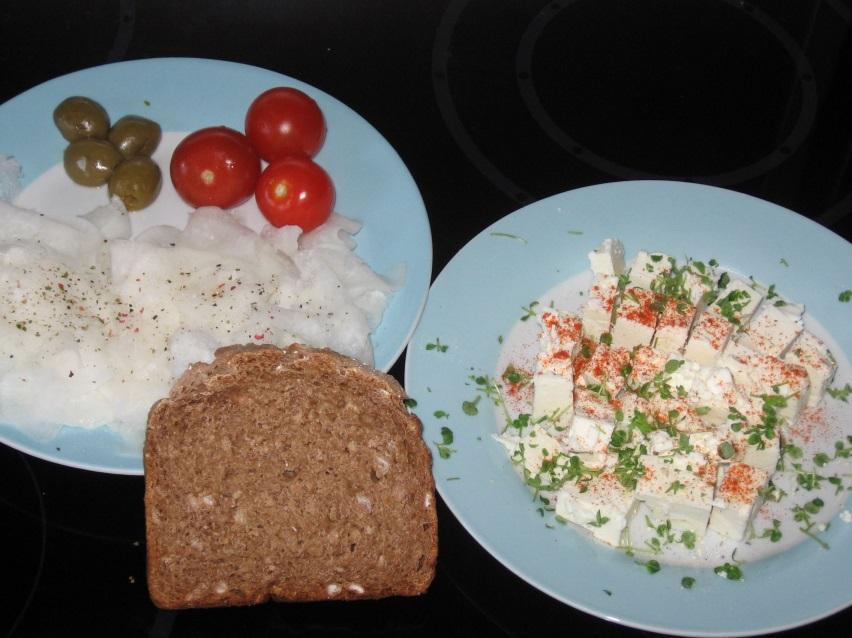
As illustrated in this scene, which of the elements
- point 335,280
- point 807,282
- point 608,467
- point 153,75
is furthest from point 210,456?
point 807,282

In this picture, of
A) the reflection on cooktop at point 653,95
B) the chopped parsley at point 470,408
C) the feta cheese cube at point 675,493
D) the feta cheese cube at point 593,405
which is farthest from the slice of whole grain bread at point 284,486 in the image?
the reflection on cooktop at point 653,95

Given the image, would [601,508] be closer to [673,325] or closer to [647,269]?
[673,325]

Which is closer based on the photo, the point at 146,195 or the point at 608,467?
the point at 608,467

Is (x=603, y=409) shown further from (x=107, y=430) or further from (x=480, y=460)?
(x=107, y=430)

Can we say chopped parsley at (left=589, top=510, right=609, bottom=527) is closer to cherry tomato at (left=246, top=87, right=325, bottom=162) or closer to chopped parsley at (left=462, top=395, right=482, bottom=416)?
chopped parsley at (left=462, top=395, right=482, bottom=416)

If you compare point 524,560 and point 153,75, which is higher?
point 153,75

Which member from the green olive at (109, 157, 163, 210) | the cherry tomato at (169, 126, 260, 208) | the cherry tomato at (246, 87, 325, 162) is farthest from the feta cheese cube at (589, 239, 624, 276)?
the green olive at (109, 157, 163, 210)
